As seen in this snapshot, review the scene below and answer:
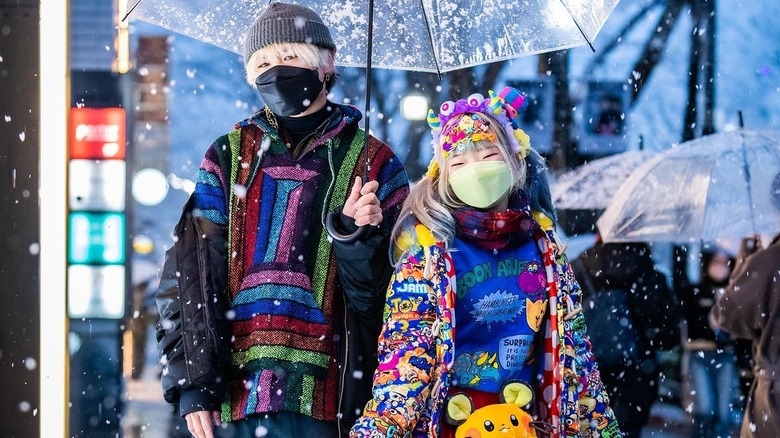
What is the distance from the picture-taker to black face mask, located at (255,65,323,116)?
256 centimetres

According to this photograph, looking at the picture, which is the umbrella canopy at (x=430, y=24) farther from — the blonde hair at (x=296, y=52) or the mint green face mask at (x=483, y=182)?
the mint green face mask at (x=483, y=182)

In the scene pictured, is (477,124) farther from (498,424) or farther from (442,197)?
(498,424)

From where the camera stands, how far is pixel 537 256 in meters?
2.52

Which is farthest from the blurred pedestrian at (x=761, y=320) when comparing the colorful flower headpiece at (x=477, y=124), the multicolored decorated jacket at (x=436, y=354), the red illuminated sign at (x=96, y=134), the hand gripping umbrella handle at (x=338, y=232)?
the red illuminated sign at (x=96, y=134)

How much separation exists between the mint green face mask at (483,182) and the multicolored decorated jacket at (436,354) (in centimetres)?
15

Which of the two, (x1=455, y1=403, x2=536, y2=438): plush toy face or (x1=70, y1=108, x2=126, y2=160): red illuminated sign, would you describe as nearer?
(x1=455, y1=403, x2=536, y2=438): plush toy face

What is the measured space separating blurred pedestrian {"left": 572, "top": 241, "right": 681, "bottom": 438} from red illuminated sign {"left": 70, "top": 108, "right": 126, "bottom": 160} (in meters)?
2.73

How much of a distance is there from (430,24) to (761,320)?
191 cm

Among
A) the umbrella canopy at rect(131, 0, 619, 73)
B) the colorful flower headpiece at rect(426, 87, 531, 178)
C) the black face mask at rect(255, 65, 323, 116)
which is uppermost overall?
the umbrella canopy at rect(131, 0, 619, 73)

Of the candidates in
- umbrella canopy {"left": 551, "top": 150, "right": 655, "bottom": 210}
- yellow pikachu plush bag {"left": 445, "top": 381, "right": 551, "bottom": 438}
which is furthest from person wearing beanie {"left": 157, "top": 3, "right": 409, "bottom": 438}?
umbrella canopy {"left": 551, "top": 150, "right": 655, "bottom": 210}

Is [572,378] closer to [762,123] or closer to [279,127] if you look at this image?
[279,127]

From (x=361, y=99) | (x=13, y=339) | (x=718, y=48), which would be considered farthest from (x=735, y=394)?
(x=13, y=339)

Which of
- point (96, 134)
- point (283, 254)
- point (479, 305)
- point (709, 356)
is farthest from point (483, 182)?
point (709, 356)

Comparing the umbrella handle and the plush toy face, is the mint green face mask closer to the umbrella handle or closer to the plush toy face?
the umbrella handle
